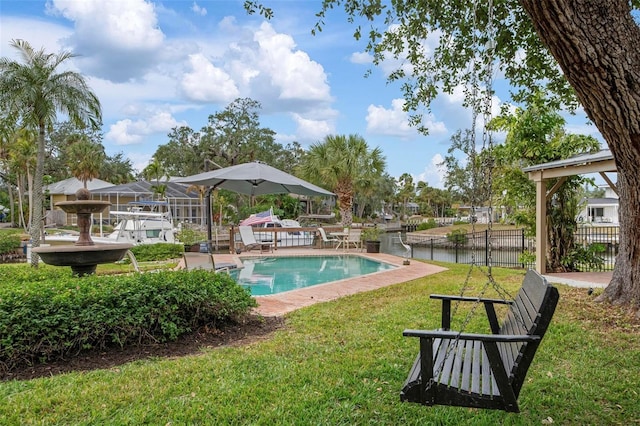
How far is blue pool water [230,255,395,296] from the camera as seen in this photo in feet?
31.7

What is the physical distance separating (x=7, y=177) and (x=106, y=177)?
1047 centimetres

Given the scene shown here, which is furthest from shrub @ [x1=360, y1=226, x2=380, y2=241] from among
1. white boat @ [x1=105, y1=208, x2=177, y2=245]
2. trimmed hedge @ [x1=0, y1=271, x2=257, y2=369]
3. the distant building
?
the distant building

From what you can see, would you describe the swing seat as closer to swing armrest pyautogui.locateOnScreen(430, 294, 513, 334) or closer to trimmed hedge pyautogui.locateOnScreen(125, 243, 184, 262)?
swing armrest pyautogui.locateOnScreen(430, 294, 513, 334)

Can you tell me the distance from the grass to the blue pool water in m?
4.56

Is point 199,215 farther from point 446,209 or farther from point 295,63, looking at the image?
point 446,209

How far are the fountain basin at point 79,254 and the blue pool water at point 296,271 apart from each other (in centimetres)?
304

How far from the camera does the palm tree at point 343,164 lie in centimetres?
2170

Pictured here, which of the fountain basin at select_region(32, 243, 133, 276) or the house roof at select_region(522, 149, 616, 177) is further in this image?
the house roof at select_region(522, 149, 616, 177)

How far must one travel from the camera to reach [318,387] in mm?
3318

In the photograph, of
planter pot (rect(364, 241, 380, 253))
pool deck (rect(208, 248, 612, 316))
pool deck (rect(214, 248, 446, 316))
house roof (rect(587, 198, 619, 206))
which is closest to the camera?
pool deck (rect(214, 248, 446, 316))

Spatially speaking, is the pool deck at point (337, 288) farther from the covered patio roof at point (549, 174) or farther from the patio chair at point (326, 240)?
the patio chair at point (326, 240)

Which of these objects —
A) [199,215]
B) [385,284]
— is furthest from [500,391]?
[199,215]

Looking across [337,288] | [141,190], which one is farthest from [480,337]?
[141,190]

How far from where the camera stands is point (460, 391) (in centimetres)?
239
